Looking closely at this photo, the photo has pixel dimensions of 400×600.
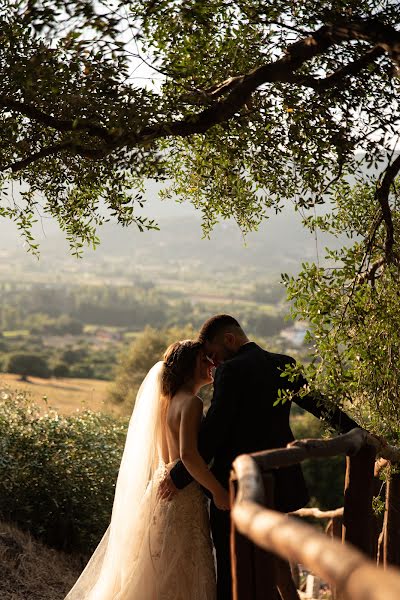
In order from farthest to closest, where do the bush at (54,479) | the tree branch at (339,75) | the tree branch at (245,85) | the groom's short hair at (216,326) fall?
the bush at (54,479) → the groom's short hair at (216,326) → the tree branch at (339,75) → the tree branch at (245,85)

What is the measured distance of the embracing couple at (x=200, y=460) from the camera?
4.89m

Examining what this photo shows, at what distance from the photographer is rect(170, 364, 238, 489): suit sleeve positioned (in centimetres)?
484

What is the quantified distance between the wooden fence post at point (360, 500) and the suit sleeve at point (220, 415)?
3.08 ft

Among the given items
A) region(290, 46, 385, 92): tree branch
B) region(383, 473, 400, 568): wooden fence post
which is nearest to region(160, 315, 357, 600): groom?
region(383, 473, 400, 568): wooden fence post

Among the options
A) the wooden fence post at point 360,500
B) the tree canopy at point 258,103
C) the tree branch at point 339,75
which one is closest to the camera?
the wooden fence post at point 360,500

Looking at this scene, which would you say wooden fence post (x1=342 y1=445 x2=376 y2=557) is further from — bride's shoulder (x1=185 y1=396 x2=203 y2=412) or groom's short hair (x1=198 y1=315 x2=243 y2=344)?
groom's short hair (x1=198 y1=315 x2=243 y2=344)

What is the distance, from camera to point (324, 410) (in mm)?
5352

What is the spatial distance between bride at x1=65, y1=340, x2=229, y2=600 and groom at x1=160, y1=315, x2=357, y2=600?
0.33 ft

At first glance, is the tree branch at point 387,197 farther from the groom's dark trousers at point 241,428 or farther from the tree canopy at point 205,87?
the groom's dark trousers at point 241,428

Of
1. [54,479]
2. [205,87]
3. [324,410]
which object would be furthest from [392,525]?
[54,479]

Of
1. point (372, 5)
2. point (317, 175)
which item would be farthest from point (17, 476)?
point (372, 5)

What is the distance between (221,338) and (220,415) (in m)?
0.57

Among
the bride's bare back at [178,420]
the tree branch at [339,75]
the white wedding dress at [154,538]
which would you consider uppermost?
the tree branch at [339,75]

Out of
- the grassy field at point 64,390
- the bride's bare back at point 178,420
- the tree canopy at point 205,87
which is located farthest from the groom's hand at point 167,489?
the grassy field at point 64,390
